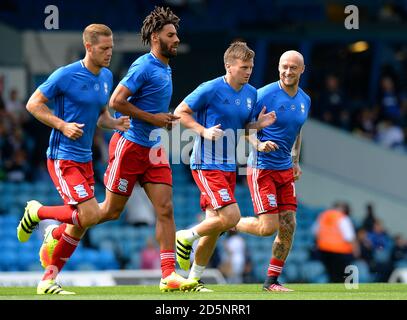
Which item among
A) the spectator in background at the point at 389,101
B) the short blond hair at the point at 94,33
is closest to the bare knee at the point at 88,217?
the short blond hair at the point at 94,33

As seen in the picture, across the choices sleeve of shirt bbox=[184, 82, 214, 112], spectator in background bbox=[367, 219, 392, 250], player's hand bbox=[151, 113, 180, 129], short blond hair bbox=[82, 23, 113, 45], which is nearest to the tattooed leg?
sleeve of shirt bbox=[184, 82, 214, 112]

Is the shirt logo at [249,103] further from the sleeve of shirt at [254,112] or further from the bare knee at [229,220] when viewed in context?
the bare knee at [229,220]

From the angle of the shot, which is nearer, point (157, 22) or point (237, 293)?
point (157, 22)

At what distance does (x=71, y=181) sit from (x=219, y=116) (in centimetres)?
178

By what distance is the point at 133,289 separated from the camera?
1504 cm

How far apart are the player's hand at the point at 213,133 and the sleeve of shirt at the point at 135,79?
0.84 metres

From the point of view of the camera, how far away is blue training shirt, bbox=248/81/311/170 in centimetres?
1392

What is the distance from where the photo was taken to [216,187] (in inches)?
527

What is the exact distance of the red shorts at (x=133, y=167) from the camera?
519 inches

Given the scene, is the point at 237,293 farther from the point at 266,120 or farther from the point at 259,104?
the point at 259,104

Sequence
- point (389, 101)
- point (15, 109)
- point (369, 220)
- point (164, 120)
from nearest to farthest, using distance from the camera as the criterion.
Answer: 1. point (164, 120)
2. point (15, 109)
3. point (369, 220)
4. point (389, 101)

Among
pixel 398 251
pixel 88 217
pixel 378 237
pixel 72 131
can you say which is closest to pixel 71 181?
pixel 88 217

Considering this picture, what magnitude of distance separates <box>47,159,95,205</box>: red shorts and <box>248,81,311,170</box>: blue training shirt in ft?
7.09

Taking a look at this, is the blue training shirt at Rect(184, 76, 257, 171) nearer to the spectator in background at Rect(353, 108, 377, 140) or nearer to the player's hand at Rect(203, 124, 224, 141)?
the player's hand at Rect(203, 124, 224, 141)
